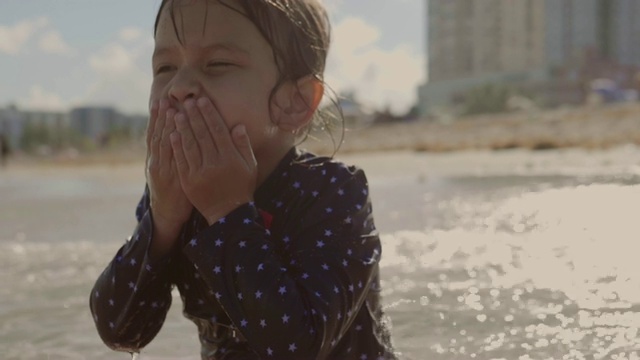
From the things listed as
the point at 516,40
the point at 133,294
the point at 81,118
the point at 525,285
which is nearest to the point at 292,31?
the point at 133,294

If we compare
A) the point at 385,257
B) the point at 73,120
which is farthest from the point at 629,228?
the point at 73,120

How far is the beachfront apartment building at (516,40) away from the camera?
3113 inches

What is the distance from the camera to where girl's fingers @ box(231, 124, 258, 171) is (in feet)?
4.49

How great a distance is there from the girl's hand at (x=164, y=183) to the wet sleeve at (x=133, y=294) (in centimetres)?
3

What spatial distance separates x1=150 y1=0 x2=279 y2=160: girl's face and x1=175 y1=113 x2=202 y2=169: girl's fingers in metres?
0.05

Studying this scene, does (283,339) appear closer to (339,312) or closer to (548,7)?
(339,312)

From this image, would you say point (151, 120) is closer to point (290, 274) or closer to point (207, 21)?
point (207, 21)

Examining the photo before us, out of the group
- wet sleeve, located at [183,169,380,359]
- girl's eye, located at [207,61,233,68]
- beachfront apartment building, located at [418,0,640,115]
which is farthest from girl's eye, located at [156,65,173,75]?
beachfront apartment building, located at [418,0,640,115]

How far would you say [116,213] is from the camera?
249 inches

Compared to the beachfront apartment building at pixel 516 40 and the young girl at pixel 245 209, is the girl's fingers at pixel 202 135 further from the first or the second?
the beachfront apartment building at pixel 516 40

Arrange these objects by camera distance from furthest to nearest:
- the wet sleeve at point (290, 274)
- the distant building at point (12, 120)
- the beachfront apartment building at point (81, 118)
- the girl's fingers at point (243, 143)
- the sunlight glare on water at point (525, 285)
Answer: the beachfront apartment building at point (81, 118)
the distant building at point (12, 120)
the sunlight glare on water at point (525, 285)
the girl's fingers at point (243, 143)
the wet sleeve at point (290, 274)

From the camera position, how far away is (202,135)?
1345 mm

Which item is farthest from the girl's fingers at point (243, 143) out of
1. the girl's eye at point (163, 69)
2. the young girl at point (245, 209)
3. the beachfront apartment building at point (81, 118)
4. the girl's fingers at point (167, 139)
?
the beachfront apartment building at point (81, 118)

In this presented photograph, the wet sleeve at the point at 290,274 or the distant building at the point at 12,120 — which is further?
the distant building at the point at 12,120
